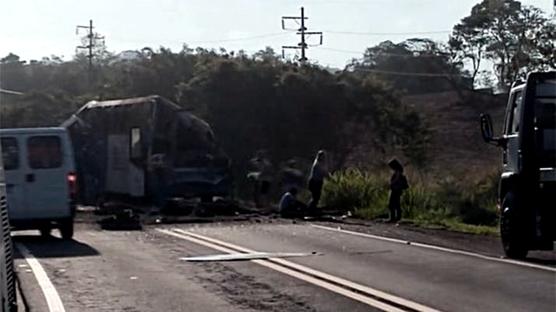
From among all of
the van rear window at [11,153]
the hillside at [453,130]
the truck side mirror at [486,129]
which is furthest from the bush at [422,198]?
the hillside at [453,130]

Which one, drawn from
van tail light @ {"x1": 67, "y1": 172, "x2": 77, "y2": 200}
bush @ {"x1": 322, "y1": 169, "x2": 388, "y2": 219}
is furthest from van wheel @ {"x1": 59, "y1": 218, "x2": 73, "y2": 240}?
bush @ {"x1": 322, "y1": 169, "x2": 388, "y2": 219}

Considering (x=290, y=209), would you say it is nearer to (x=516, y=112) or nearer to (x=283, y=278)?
(x=516, y=112)

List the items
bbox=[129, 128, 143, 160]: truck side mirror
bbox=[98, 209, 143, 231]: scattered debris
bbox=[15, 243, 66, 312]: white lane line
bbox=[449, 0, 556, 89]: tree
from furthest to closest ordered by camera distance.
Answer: bbox=[449, 0, 556, 89]: tree
bbox=[129, 128, 143, 160]: truck side mirror
bbox=[98, 209, 143, 231]: scattered debris
bbox=[15, 243, 66, 312]: white lane line

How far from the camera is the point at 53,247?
22.1 metres

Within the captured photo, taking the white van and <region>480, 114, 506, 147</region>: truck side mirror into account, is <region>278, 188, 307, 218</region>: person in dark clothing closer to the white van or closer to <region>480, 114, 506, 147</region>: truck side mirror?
the white van

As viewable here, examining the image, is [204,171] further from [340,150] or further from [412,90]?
[412,90]

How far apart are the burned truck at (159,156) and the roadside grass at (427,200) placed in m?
3.66

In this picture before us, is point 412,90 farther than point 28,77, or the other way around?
point 28,77

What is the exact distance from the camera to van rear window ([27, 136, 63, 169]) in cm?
2312

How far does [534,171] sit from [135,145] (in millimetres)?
19803

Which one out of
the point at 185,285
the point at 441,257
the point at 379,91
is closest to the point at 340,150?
the point at 379,91

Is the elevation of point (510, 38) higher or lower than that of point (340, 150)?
higher

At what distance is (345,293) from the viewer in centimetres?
1448

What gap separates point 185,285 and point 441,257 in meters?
4.58
